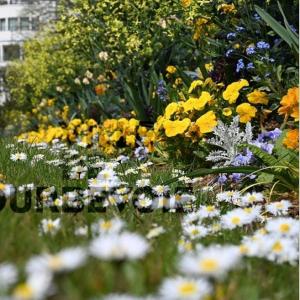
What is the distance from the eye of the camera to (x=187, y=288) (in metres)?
1.30

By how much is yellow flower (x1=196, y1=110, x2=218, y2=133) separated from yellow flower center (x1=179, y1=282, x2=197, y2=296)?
3.02m

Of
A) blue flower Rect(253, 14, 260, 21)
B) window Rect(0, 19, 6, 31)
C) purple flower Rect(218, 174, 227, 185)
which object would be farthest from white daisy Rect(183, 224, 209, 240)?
window Rect(0, 19, 6, 31)

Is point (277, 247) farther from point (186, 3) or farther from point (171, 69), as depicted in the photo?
point (171, 69)

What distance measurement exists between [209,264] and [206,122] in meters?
3.01

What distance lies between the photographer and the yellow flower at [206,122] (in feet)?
14.1

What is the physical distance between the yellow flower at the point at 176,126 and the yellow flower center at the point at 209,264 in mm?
3038

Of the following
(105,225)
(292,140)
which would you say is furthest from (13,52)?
(105,225)

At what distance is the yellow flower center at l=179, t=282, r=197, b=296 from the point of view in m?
1.27

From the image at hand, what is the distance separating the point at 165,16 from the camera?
6.63 m

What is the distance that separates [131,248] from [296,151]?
203 centimetres

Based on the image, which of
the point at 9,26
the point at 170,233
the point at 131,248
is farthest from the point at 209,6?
the point at 9,26

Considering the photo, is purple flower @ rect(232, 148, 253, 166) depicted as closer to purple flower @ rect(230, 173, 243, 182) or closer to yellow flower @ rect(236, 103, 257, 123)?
purple flower @ rect(230, 173, 243, 182)

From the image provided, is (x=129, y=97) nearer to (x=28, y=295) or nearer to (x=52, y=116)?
(x=52, y=116)

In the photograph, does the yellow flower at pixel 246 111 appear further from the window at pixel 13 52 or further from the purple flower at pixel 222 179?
the window at pixel 13 52
